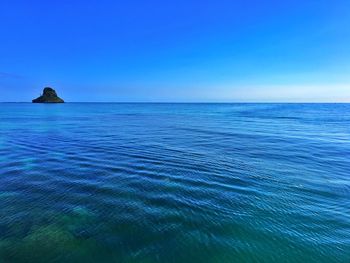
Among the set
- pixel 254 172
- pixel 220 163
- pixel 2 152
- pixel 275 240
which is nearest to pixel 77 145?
pixel 2 152

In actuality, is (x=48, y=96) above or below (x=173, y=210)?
below

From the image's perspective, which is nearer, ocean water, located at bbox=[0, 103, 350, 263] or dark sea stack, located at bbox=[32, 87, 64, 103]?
ocean water, located at bbox=[0, 103, 350, 263]

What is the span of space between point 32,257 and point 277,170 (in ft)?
33.8

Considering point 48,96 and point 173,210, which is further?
point 48,96

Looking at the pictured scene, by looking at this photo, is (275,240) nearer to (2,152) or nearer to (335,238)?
(335,238)

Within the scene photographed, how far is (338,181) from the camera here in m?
10.1

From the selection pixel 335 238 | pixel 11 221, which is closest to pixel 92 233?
pixel 11 221

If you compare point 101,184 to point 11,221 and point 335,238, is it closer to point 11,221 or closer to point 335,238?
point 11,221

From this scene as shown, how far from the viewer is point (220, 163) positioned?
12758 mm

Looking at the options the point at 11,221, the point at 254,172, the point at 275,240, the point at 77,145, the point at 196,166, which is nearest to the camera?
the point at 275,240

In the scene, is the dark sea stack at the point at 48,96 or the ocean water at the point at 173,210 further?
the dark sea stack at the point at 48,96

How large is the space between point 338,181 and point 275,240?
6063 mm

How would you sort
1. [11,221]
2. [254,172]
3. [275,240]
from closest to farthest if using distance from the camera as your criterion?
[275,240] → [11,221] → [254,172]

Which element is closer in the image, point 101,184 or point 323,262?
point 323,262
